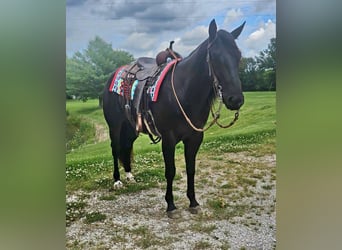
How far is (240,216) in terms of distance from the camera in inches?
78.0

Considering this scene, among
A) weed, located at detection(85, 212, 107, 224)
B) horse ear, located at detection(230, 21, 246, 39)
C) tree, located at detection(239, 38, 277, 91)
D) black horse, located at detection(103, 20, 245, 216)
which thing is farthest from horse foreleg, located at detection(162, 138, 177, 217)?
horse ear, located at detection(230, 21, 246, 39)

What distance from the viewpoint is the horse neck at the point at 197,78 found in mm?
1896

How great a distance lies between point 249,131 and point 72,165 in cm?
94

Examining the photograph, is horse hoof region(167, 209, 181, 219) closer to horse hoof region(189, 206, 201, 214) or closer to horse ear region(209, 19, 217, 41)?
horse hoof region(189, 206, 201, 214)

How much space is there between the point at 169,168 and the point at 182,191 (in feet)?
0.46

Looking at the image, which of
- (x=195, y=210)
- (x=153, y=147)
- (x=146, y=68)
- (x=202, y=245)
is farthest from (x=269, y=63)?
(x=202, y=245)

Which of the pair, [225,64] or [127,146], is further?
[127,146]

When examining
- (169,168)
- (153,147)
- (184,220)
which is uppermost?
(153,147)

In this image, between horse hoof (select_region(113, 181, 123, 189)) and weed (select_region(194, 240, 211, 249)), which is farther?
horse hoof (select_region(113, 181, 123, 189))

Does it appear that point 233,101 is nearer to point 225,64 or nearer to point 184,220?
point 225,64

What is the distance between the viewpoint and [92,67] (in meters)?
1.97

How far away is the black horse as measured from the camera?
72.9 inches

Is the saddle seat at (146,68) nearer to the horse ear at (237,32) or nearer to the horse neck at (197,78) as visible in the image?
the horse neck at (197,78)
